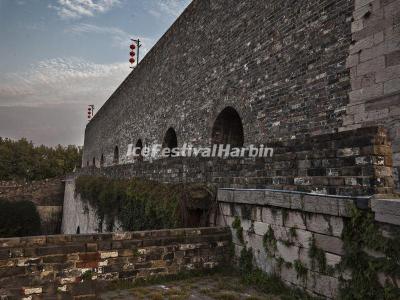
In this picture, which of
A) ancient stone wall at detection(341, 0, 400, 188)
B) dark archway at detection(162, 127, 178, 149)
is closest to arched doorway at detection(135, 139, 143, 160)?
dark archway at detection(162, 127, 178, 149)

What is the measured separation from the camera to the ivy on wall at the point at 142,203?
239 inches

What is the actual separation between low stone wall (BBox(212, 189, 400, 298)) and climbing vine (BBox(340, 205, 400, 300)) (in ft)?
0.18

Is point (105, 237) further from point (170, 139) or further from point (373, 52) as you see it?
point (170, 139)

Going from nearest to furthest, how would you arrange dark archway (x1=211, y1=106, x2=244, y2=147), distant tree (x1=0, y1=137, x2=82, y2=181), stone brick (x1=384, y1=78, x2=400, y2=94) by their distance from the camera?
stone brick (x1=384, y1=78, x2=400, y2=94) → dark archway (x1=211, y1=106, x2=244, y2=147) → distant tree (x1=0, y1=137, x2=82, y2=181)

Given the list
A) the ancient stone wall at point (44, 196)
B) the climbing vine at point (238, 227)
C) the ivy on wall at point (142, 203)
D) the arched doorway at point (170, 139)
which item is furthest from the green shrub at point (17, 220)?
the climbing vine at point (238, 227)

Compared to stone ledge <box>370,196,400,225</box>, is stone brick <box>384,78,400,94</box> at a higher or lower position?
higher

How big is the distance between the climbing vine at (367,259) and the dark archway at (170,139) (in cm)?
995

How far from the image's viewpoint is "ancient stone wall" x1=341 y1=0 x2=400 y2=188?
4.72m

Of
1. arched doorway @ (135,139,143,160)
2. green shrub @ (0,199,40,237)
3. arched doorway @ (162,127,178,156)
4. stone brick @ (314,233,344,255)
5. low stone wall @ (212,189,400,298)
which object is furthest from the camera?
arched doorway @ (135,139,143,160)

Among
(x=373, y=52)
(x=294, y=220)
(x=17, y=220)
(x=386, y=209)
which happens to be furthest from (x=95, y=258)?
(x=17, y=220)

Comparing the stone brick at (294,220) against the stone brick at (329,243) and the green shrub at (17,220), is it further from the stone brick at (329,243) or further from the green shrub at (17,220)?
the green shrub at (17,220)

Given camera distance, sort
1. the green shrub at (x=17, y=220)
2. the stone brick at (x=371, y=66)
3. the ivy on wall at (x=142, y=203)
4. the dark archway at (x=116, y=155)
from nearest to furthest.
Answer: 1. the stone brick at (x=371, y=66)
2. the ivy on wall at (x=142, y=203)
3. the green shrub at (x=17, y=220)
4. the dark archway at (x=116, y=155)

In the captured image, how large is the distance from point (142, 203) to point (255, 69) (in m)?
4.01

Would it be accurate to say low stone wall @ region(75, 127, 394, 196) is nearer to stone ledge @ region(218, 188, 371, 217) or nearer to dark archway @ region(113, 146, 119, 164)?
stone ledge @ region(218, 188, 371, 217)
